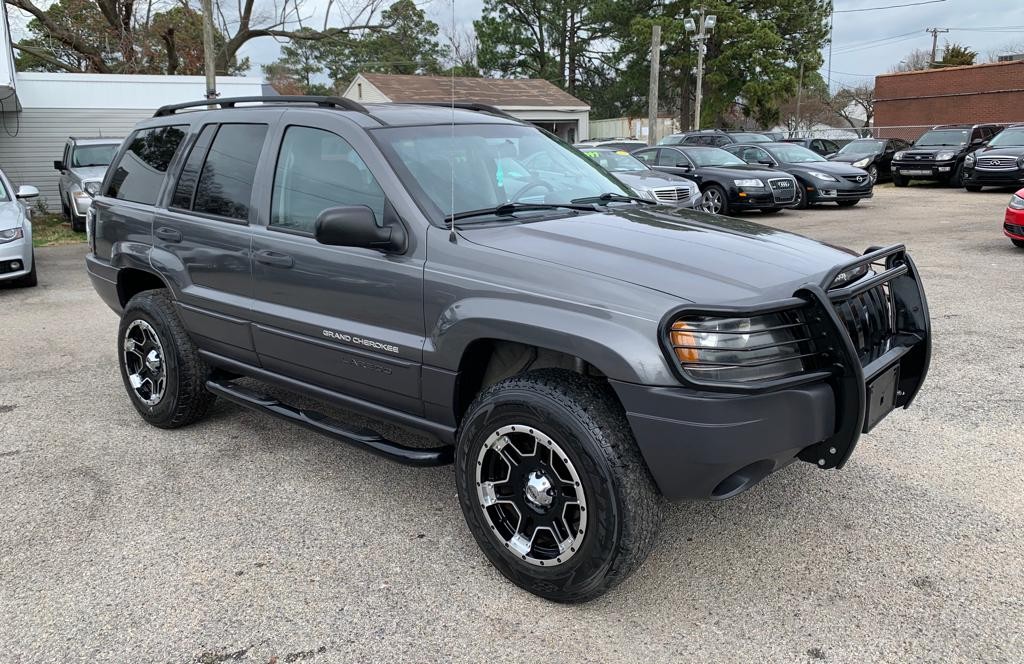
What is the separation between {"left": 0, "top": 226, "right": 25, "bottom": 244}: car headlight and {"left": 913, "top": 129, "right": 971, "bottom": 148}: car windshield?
20867 mm

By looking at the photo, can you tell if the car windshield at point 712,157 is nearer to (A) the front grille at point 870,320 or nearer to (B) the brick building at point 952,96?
(A) the front grille at point 870,320

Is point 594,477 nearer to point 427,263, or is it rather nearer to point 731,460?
point 731,460

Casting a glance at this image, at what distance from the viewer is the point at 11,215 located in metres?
9.33

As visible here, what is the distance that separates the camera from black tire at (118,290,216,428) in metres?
4.44

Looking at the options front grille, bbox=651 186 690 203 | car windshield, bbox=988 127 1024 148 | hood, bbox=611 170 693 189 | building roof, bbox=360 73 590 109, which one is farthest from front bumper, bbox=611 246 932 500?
building roof, bbox=360 73 590 109

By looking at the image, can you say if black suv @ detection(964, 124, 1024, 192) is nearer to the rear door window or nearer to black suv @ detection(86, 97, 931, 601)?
black suv @ detection(86, 97, 931, 601)

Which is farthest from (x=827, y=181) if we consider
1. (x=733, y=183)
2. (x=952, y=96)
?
(x=952, y=96)

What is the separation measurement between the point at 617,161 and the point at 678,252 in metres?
11.8

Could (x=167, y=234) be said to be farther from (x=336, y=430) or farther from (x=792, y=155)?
(x=792, y=155)

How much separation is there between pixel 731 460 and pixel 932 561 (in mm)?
1178

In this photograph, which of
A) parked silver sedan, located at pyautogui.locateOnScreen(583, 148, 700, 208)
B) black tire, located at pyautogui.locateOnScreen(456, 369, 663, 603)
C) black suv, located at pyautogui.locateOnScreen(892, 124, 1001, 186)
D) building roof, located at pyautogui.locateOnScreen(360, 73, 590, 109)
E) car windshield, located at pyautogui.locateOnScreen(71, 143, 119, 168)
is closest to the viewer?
black tire, located at pyautogui.locateOnScreen(456, 369, 663, 603)

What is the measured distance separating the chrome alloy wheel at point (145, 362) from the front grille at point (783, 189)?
42.0 ft

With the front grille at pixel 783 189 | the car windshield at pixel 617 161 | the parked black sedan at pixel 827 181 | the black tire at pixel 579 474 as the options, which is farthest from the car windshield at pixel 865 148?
the black tire at pixel 579 474

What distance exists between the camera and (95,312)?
816 centimetres
